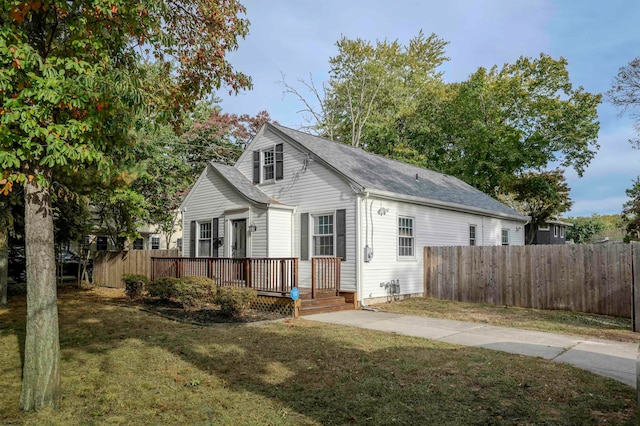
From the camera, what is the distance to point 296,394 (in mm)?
4559

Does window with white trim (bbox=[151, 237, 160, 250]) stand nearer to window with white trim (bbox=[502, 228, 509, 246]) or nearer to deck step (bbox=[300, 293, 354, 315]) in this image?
deck step (bbox=[300, 293, 354, 315])

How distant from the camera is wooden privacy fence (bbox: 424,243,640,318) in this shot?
1002 centimetres

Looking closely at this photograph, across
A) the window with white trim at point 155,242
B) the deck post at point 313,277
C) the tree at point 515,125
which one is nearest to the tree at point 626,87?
the tree at point 515,125

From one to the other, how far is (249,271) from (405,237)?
5.14 m

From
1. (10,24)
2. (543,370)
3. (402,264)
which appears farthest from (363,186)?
(10,24)

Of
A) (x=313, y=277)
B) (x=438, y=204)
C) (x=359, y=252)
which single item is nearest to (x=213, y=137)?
(x=438, y=204)

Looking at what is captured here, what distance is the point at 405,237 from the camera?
43.4 ft

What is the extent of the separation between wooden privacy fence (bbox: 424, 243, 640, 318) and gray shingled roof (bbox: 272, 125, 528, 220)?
2485 millimetres

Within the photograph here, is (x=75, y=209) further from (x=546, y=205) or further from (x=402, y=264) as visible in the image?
(x=546, y=205)

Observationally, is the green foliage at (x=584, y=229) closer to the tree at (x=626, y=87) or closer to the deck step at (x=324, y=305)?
the tree at (x=626, y=87)

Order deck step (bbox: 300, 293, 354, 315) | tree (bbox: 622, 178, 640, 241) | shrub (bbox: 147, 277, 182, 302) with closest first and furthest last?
deck step (bbox: 300, 293, 354, 315) < shrub (bbox: 147, 277, 182, 302) < tree (bbox: 622, 178, 640, 241)

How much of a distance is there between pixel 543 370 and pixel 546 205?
29.7 meters

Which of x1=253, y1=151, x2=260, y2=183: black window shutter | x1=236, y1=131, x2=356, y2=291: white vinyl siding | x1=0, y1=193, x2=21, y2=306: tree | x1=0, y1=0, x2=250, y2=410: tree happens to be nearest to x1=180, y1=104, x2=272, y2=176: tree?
x1=253, y1=151, x2=260, y2=183: black window shutter

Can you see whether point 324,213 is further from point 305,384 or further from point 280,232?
point 305,384
